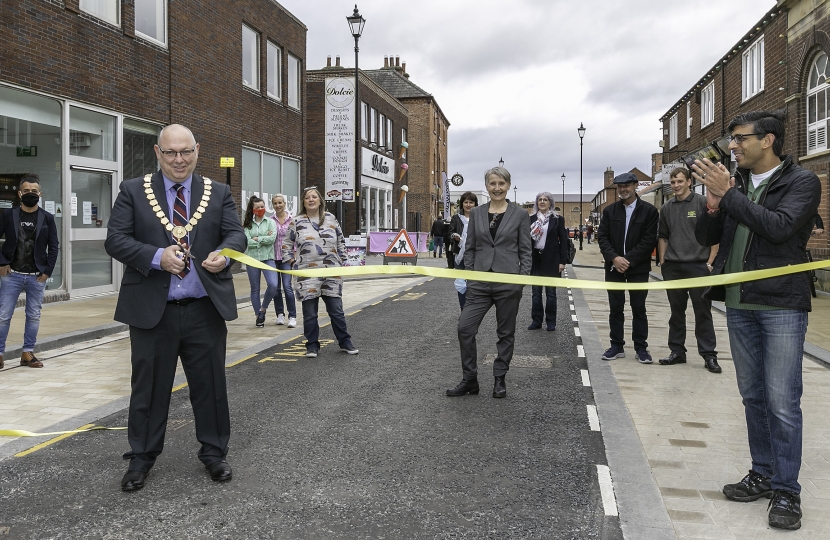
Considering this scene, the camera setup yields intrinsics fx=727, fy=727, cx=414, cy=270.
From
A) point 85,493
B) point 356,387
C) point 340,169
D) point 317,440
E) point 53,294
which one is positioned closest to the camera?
point 85,493

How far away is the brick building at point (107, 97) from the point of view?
11969 mm

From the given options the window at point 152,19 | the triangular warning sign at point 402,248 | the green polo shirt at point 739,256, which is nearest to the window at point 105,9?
the window at point 152,19

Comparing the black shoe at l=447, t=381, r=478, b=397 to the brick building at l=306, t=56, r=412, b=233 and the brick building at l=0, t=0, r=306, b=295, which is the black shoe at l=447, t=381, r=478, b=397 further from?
the brick building at l=306, t=56, r=412, b=233

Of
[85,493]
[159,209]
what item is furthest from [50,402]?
[159,209]

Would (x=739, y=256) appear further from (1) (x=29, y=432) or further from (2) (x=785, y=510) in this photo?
(1) (x=29, y=432)

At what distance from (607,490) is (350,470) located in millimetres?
1493

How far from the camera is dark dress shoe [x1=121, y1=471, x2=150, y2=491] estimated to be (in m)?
4.00

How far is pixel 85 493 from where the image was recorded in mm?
3990

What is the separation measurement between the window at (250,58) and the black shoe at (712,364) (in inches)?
625

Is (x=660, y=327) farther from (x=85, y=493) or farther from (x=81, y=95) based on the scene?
(x=81, y=95)

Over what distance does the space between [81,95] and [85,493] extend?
11.0 meters

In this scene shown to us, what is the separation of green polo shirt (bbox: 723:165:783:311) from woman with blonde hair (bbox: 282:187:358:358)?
5.18 metres

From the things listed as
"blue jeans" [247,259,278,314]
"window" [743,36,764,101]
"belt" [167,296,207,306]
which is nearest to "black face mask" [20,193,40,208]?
"blue jeans" [247,259,278,314]

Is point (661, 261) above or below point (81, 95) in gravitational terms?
below
